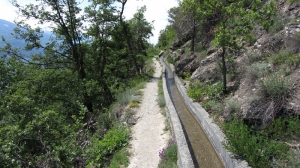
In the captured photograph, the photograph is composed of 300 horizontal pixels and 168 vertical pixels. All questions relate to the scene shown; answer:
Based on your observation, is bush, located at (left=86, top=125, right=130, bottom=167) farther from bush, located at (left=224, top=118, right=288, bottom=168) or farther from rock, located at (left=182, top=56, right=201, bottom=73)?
rock, located at (left=182, top=56, right=201, bottom=73)

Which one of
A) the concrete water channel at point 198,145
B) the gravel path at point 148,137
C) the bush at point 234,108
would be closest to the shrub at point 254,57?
the bush at point 234,108

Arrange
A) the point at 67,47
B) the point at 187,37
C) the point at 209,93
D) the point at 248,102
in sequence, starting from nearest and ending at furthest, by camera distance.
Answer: the point at 248,102 → the point at 209,93 → the point at 67,47 → the point at 187,37

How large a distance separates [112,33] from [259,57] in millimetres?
15373

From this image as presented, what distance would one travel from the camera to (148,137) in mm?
8531

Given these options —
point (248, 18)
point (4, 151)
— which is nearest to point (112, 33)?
point (248, 18)

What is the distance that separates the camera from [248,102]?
6793mm

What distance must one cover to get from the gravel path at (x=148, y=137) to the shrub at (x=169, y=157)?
250mm

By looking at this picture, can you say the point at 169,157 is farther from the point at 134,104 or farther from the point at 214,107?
the point at 134,104

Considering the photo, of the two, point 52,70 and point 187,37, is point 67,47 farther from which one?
point 187,37

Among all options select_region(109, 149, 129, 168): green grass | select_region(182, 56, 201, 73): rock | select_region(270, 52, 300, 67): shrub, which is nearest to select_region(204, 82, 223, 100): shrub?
select_region(270, 52, 300, 67): shrub

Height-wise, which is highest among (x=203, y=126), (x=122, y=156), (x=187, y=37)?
(x=187, y=37)

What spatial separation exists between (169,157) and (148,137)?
2181 millimetres

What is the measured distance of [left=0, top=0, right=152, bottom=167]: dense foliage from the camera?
6730 mm

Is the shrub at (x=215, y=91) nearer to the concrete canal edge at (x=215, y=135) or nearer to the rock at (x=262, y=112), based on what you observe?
the concrete canal edge at (x=215, y=135)
